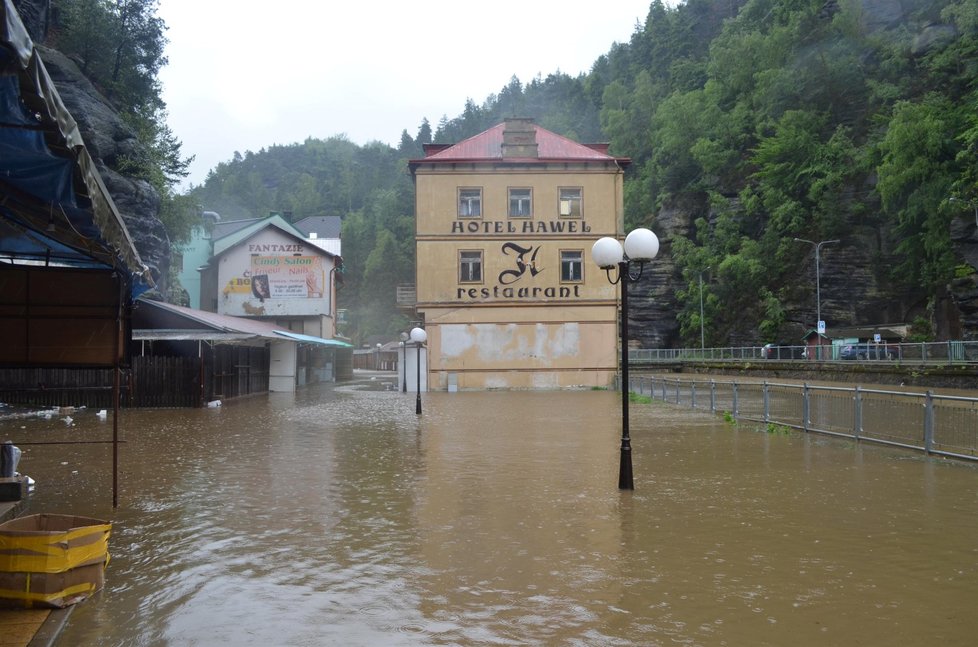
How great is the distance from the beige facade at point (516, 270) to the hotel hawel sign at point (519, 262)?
0.05m

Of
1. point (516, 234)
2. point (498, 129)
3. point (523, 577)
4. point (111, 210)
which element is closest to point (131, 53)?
point (498, 129)

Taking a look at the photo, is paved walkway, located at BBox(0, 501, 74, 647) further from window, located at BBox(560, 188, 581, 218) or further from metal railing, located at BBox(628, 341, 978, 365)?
metal railing, located at BBox(628, 341, 978, 365)

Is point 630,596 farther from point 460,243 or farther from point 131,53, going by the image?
point 131,53

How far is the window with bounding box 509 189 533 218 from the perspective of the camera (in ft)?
119

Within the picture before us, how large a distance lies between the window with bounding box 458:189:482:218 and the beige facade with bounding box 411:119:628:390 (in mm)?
49

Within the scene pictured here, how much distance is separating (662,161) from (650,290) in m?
17.9

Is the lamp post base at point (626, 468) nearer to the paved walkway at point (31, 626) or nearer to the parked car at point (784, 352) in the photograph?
the paved walkway at point (31, 626)

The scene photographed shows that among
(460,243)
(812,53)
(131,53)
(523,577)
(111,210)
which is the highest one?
(812,53)

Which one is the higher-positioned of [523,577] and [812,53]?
[812,53]

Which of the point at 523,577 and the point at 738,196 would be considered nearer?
the point at 523,577

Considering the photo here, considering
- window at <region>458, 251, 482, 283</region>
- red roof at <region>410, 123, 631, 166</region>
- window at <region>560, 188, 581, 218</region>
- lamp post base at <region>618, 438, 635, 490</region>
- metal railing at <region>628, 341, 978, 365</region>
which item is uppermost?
red roof at <region>410, 123, 631, 166</region>

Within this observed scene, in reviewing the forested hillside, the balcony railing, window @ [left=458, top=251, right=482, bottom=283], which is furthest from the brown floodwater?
the forested hillside

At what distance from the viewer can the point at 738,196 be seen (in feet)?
254

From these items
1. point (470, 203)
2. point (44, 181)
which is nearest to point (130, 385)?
point (470, 203)
